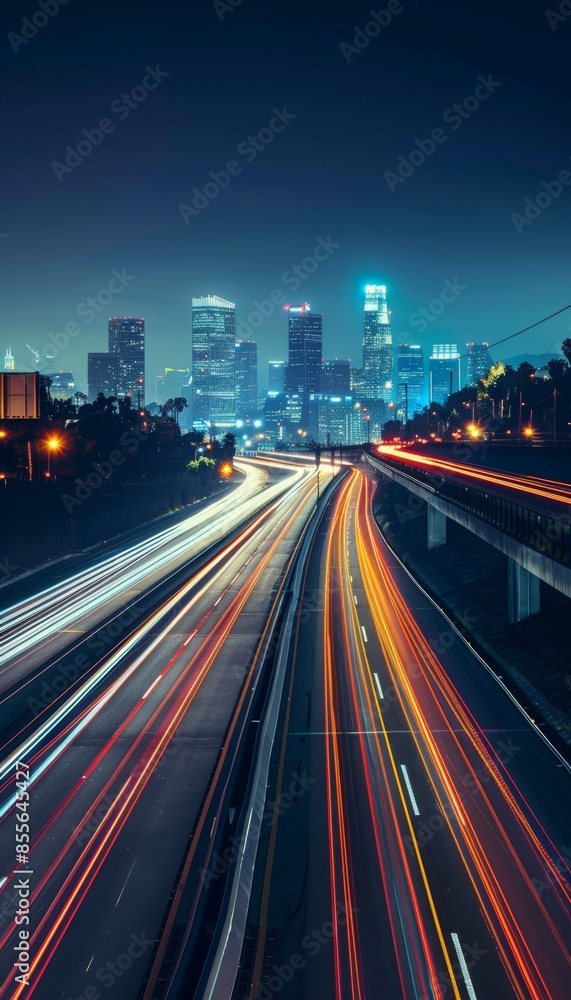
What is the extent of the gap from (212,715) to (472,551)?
30917 mm

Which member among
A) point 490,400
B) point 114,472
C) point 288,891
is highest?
point 490,400

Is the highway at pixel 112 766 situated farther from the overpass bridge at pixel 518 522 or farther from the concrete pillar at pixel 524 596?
the concrete pillar at pixel 524 596

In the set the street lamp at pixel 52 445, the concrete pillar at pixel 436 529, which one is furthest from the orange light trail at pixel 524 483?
the street lamp at pixel 52 445

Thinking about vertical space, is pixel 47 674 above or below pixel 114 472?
below

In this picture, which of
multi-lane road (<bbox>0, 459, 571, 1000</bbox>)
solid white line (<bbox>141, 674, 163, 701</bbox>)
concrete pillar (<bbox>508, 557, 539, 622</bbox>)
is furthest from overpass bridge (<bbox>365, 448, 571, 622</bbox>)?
solid white line (<bbox>141, 674, 163, 701</bbox>)

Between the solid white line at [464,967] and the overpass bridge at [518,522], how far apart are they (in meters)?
13.5

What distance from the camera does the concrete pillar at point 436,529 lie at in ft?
187

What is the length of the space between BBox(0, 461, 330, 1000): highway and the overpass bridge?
492 inches

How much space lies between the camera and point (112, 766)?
20.7 metres

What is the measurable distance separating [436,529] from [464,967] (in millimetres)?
45748

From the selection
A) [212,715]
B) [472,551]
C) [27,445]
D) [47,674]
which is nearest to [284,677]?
[212,715]

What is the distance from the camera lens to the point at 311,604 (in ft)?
133

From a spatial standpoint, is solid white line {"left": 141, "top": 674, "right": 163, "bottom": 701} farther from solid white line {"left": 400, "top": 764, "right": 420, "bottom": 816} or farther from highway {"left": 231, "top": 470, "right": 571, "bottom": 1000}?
solid white line {"left": 400, "top": 764, "right": 420, "bottom": 816}

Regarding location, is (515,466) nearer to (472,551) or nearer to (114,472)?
(472,551)
